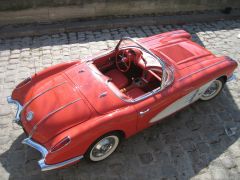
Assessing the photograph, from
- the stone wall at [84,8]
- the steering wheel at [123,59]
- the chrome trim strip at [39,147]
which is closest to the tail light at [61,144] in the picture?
the chrome trim strip at [39,147]

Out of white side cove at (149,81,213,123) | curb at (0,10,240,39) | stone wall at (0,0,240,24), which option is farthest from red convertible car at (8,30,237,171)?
stone wall at (0,0,240,24)

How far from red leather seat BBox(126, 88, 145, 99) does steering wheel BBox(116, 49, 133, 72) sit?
1.47ft

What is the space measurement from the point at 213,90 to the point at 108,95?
8.27 feet

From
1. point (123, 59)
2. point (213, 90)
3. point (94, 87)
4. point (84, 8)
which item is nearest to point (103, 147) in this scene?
point (94, 87)

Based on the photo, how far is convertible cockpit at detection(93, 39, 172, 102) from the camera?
5121 mm

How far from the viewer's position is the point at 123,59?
538 cm

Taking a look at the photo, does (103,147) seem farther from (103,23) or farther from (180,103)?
(103,23)

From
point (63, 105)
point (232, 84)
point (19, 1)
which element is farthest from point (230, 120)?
point (19, 1)

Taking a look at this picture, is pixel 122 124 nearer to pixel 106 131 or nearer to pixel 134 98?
pixel 106 131

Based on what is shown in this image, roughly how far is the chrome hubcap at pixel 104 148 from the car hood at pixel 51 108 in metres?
0.54

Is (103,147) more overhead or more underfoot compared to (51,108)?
more underfoot

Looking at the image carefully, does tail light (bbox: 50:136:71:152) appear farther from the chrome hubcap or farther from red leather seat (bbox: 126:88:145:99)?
red leather seat (bbox: 126:88:145:99)

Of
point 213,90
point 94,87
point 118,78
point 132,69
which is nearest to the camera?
point 94,87

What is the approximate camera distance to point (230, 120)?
5.69 m
